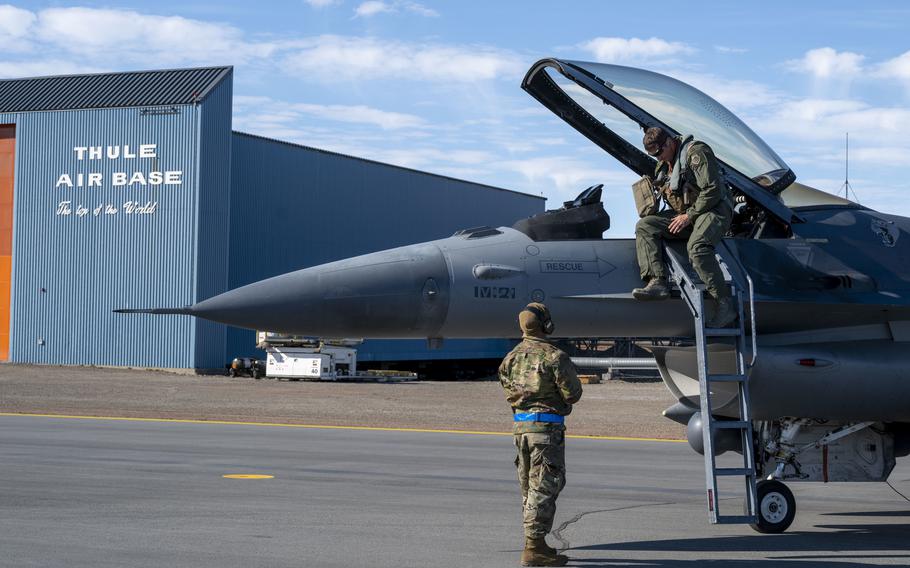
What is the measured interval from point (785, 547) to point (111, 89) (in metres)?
42.0

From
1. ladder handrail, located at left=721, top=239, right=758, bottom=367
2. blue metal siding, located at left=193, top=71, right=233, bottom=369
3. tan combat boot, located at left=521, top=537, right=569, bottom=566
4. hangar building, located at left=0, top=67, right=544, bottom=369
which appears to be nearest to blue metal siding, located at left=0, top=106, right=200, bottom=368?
hangar building, located at left=0, top=67, right=544, bottom=369

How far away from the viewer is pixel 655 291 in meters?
10.0

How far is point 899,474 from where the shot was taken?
51.7 ft

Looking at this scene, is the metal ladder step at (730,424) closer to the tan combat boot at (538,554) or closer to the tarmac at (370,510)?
the tarmac at (370,510)

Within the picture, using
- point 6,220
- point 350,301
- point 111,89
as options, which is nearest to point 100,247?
point 6,220

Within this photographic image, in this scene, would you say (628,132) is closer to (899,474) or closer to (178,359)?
(899,474)

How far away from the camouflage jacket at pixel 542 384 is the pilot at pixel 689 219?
1921 millimetres

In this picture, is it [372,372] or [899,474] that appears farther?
[372,372]

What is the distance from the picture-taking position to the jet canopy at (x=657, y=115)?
34.3 feet

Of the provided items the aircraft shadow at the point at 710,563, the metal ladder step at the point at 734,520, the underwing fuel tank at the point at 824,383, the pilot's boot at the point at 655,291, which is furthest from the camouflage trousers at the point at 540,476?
the underwing fuel tank at the point at 824,383

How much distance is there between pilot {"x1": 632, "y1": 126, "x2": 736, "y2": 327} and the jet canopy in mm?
279

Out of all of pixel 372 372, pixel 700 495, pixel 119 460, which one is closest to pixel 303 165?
pixel 372 372

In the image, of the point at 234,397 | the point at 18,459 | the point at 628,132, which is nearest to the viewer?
the point at 628,132

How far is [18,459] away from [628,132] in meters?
9.38
